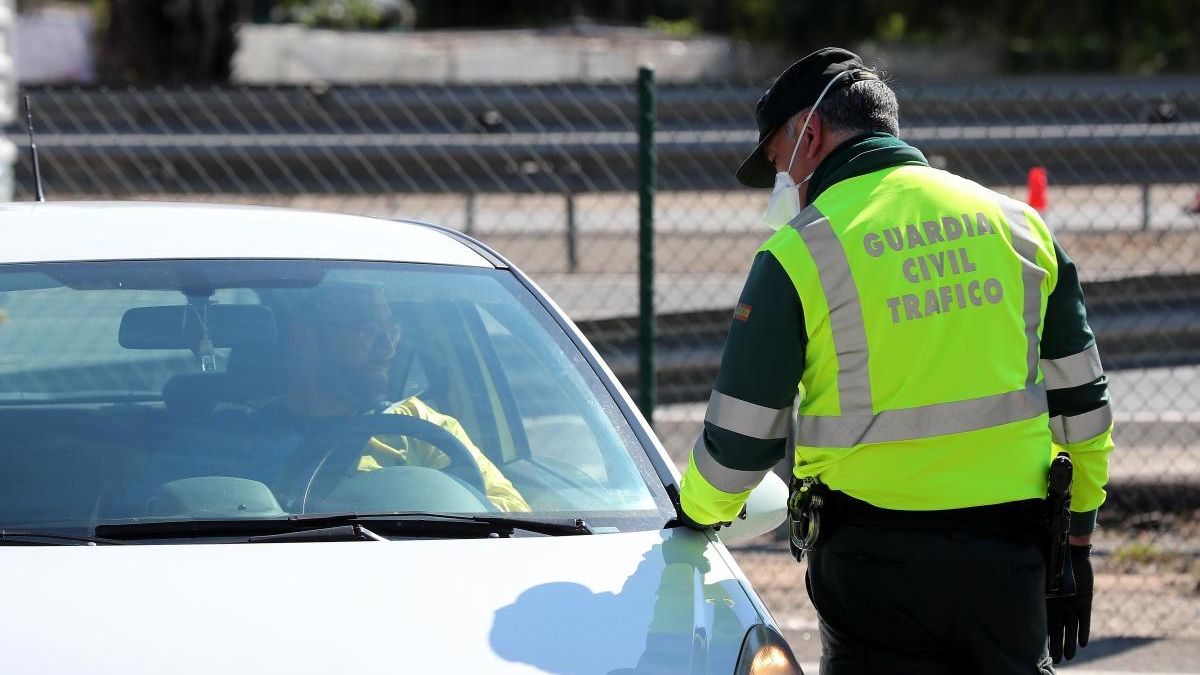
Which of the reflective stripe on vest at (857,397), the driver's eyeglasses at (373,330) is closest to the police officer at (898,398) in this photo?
the reflective stripe on vest at (857,397)

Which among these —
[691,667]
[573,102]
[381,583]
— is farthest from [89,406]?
[573,102]

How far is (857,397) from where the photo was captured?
2.64 meters

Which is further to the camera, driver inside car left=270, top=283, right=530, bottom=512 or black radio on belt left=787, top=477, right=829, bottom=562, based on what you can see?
driver inside car left=270, top=283, right=530, bottom=512

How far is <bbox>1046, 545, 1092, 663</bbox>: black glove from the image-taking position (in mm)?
2943

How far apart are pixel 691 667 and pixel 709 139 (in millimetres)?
3889

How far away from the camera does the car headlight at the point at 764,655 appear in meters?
2.35

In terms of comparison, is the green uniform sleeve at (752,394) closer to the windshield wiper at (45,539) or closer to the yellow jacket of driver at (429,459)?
the yellow jacket of driver at (429,459)

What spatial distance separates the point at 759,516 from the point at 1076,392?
68cm

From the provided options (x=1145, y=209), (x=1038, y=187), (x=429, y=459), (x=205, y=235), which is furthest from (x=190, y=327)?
(x=1145, y=209)

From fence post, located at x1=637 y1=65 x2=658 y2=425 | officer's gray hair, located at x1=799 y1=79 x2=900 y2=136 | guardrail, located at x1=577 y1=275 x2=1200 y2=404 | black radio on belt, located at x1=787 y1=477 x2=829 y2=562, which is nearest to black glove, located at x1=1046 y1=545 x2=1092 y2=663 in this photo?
black radio on belt, located at x1=787 y1=477 x2=829 y2=562

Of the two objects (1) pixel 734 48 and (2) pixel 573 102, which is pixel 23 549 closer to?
(2) pixel 573 102

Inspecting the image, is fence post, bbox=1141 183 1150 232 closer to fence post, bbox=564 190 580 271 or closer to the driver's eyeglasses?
fence post, bbox=564 190 580 271

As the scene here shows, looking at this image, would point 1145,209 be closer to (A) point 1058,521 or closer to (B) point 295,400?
(A) point 1058,521

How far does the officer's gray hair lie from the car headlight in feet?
3.09
